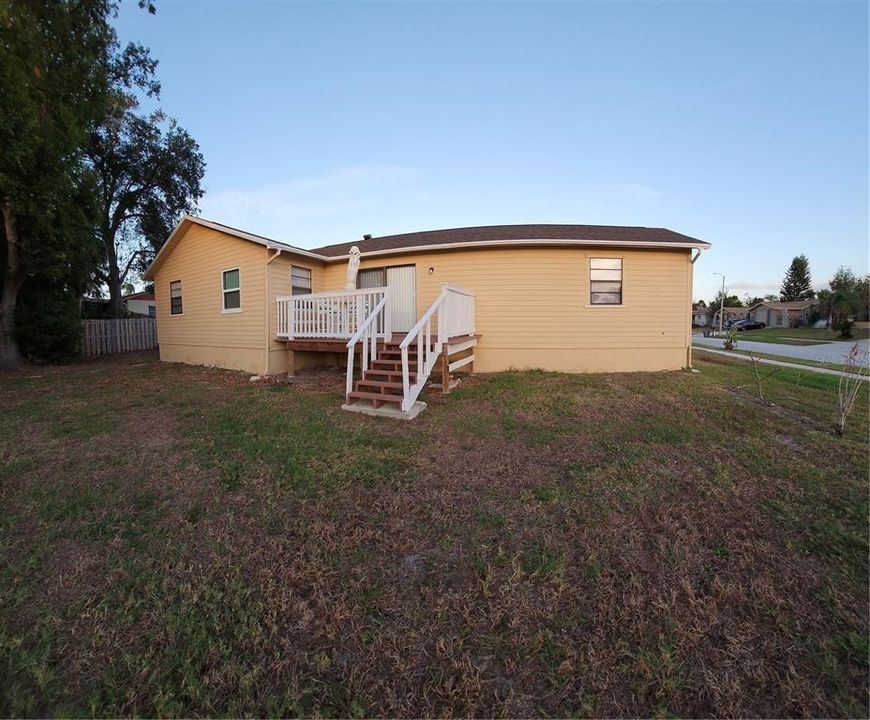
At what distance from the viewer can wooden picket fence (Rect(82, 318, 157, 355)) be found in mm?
14928

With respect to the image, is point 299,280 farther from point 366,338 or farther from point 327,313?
point 366,338

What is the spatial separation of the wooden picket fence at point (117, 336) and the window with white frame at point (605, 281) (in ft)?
60.4

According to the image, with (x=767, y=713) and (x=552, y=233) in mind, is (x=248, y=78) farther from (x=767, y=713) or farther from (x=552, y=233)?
(x=767, y=713)

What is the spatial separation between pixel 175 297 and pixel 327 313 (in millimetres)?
7280

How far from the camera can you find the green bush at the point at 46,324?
11.8m

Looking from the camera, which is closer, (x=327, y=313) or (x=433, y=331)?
(x=327, y=313)

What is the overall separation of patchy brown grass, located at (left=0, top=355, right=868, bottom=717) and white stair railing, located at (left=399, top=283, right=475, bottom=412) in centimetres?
120

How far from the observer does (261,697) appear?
170cm

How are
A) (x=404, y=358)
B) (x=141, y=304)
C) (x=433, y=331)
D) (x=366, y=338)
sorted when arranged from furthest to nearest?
(x=141, y=304) → (x=433, y=331) → (x=366, y=338) → (x=404, y=358)

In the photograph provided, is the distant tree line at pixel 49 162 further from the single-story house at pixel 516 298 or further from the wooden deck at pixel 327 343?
the wooden deck at pixel 327 343

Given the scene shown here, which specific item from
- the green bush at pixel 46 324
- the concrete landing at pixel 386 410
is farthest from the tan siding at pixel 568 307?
the green bush at pixel 46 324

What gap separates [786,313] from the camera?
2050 inches

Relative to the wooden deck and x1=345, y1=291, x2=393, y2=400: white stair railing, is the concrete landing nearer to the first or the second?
x1=345, y1=291, x2=393, y2=400: white stair railing

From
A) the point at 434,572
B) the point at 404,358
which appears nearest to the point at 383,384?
the point at 404,358
